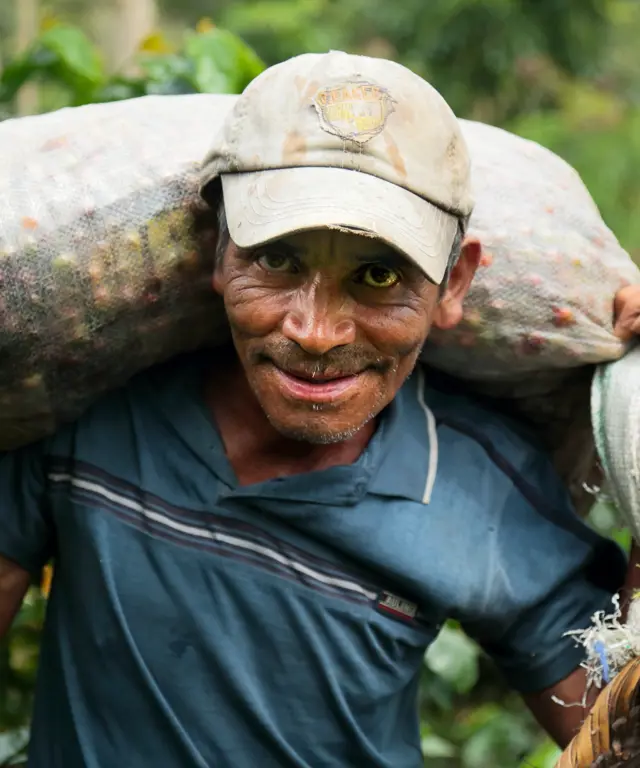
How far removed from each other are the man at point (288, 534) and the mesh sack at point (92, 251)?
7 centimetres

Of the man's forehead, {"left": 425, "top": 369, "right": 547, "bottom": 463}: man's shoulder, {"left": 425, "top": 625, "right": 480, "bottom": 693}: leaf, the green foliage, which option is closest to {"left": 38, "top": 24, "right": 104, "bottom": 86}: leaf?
the green foliage

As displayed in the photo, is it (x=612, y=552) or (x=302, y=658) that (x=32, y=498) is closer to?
(x=302, y=658)

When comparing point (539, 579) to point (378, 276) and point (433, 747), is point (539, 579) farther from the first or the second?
point (433, 747)

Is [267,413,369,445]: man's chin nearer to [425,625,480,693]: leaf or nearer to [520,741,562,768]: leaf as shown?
[520,741,562,768]: leaf

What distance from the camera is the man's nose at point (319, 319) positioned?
123 cm

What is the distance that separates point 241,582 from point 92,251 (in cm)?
49

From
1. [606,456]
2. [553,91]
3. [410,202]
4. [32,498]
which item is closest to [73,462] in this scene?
[32,498]

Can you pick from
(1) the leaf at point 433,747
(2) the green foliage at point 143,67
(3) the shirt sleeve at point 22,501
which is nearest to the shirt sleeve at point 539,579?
(3) the shirt sleeve at point 22,501

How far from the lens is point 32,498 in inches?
58.5

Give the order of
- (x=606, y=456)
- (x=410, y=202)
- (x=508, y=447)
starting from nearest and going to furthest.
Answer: (x=410, y=202) → (x=606, y=456) → (x=508, y=447)

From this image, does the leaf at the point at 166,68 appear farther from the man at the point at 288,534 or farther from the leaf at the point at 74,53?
the man at the point at 288,534

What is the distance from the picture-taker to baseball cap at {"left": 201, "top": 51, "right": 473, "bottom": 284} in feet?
3.95

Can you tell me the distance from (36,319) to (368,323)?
1.38ft

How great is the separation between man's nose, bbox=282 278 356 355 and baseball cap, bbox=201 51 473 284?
0.28 ft
